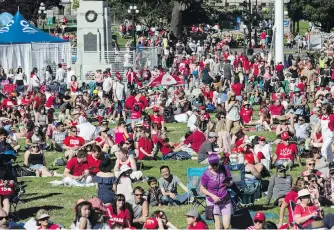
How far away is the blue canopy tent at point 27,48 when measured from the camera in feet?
158

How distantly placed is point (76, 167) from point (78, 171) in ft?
0.30

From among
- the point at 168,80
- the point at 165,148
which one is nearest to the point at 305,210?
the point at 165,148

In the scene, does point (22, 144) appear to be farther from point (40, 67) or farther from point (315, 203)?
point (40, 67)

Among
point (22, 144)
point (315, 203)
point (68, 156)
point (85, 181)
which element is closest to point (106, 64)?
point (22, 144)

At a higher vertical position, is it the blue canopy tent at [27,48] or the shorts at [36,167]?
the blue canopy tent at [27,48]

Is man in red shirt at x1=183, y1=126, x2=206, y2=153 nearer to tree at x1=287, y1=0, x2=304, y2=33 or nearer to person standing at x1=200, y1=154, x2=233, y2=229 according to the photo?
person standing at x1=200, y1=154, x2=233, y2=229

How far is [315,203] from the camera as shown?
18250 millimetres

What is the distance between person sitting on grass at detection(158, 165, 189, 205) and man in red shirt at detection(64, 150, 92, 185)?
7.96 ft

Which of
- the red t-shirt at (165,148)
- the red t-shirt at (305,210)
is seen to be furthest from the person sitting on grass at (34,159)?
the red t-shirt at (305,210)

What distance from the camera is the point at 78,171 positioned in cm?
2341

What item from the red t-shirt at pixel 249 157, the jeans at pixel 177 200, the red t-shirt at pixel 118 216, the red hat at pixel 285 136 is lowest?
the jeans at pixel 177 200

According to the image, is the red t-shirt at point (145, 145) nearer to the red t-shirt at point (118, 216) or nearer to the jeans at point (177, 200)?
the jeans at point (177, 200)

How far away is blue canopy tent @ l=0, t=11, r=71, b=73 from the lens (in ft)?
158

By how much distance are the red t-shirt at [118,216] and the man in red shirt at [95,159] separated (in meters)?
5.02
